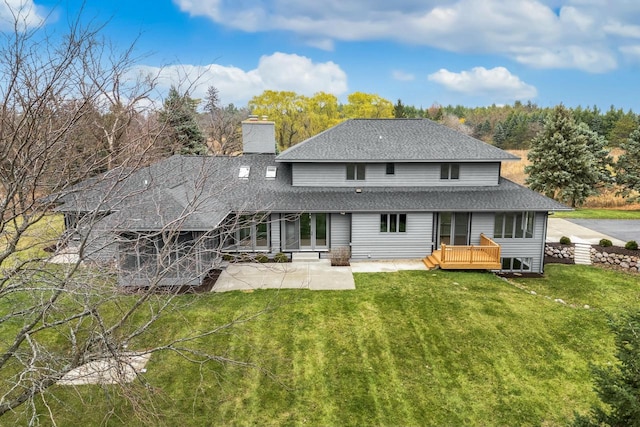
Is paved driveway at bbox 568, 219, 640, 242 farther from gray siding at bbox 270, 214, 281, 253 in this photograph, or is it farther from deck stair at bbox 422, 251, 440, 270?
gray siding at bbox 270, 214, 281, 253

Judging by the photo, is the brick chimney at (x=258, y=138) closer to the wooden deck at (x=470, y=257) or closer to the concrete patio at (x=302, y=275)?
the concrete patio at (x=302, y=275)

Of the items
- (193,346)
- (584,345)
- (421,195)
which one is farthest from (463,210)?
(193,346)

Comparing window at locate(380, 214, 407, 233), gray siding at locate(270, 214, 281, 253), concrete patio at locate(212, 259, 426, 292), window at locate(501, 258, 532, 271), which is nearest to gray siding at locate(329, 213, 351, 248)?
concrete patio at locate(212, 259, 426, 292)

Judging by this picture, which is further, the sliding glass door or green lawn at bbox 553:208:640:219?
green lawn at bbox 553:208:640:219

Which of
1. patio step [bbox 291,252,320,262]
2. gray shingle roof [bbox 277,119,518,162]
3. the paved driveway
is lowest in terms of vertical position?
patio step [bbox 291,252,320,262]

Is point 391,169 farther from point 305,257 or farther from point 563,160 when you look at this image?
point 563,160

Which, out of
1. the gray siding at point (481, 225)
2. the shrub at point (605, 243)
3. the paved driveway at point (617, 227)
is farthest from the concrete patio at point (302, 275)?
the paved driveway at point (617, 227)

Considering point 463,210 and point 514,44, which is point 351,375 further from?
point 514,44
